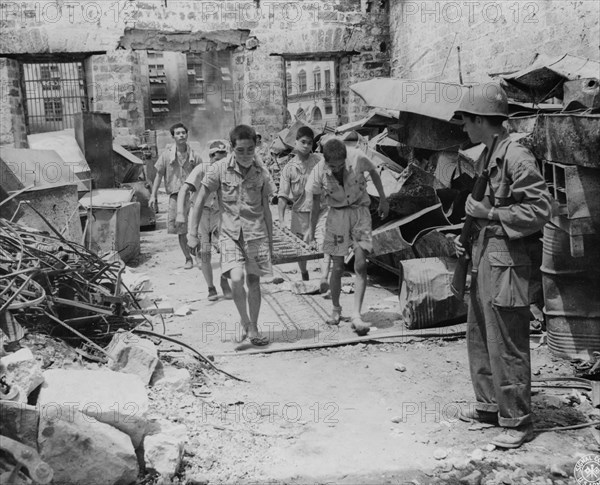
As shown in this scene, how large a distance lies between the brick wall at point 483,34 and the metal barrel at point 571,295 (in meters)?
3.89

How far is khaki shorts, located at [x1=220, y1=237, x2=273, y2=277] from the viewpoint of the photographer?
535 centimetres

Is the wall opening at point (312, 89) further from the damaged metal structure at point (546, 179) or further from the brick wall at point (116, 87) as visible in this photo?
the damaged metal structure at point (546, 179)

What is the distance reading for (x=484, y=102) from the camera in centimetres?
351

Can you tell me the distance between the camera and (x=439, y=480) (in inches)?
127

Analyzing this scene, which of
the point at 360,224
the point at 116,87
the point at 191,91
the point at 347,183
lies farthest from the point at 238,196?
the point at 191,91

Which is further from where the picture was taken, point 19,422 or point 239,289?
point 239,289

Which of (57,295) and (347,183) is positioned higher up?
(347,183)

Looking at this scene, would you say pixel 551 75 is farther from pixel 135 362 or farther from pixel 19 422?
pixel 19 422

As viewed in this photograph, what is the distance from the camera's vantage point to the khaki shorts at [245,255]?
535 centimetres

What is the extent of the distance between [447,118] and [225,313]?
2.89m

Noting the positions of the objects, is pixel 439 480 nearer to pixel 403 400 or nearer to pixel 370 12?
pixel 403 400

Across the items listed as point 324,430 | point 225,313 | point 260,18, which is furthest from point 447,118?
point 260,18

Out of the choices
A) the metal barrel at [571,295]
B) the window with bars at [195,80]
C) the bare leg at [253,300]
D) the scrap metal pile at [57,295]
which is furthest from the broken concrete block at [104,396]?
the window with bars at [195,80]

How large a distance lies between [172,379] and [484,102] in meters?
2.58
